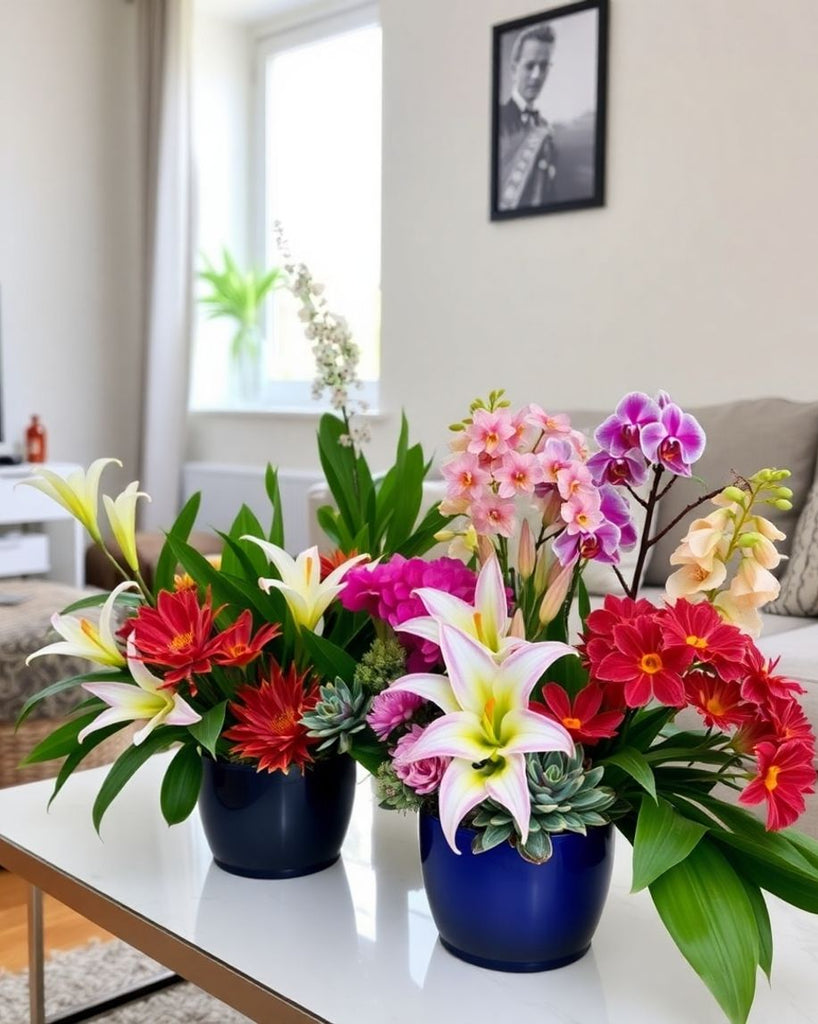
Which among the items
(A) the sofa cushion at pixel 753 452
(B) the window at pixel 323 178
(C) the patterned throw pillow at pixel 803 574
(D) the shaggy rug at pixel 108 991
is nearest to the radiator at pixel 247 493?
(B) the window at pixel 323 178

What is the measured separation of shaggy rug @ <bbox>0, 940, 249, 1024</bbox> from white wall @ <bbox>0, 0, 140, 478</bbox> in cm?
319

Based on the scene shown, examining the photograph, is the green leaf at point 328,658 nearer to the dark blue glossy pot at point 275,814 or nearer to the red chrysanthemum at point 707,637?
the dark blue glossy pot at point 275,814

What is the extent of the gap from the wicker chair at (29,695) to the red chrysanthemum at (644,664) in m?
1.60

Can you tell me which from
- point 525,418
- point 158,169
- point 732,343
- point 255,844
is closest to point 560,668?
point 525,418

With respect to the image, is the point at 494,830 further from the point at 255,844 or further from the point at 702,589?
the point at 255,844

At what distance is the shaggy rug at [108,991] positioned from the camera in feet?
5.39

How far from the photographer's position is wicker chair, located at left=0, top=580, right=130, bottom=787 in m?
2.24

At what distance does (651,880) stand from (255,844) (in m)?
0.45

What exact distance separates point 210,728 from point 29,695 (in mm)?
1370

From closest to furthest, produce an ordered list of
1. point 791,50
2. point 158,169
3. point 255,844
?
point 255,844
point 791,50
point 158,169

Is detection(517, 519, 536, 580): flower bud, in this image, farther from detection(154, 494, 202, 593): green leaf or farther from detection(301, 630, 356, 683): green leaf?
detection(154, 494, 202, 593): green leaf

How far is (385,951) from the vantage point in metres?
0.99

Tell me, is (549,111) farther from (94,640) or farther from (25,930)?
(94,640)

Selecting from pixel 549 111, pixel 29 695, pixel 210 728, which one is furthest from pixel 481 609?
pixel 549 111
